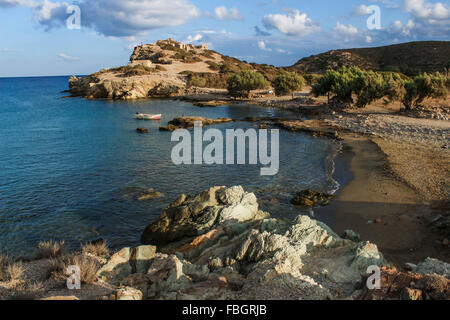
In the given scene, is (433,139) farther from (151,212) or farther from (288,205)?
(151,212)

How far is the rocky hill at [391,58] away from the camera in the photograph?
107438 mm

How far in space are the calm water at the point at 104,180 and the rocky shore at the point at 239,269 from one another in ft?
18.5

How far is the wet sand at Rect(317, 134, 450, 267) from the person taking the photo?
15.0m

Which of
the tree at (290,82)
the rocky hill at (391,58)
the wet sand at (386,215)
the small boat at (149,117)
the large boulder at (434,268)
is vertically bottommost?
the wet sand at (386,215)

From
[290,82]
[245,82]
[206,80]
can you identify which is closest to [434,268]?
[290,82]

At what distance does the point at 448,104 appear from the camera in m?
50.8

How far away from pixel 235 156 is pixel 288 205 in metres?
13.3

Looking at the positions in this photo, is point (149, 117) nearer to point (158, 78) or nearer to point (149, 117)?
point (149, 117)

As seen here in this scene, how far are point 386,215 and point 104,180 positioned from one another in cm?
2132

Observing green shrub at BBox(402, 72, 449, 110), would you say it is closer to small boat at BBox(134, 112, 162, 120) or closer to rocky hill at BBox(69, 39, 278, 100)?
small boat at BBox(134, 112, 162, 120)

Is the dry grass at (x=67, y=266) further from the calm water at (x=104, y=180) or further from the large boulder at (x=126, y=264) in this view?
the calm water at (x=104, y=180)

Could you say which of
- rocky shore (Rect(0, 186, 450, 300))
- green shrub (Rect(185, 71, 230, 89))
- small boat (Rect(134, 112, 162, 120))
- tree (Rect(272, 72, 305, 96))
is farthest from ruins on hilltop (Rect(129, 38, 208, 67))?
rocky shore (Rect(0, 186, 450, 300))

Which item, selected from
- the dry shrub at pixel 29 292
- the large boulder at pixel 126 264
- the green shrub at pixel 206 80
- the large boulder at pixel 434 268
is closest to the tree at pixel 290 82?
the green shrub at pixel 206 80
